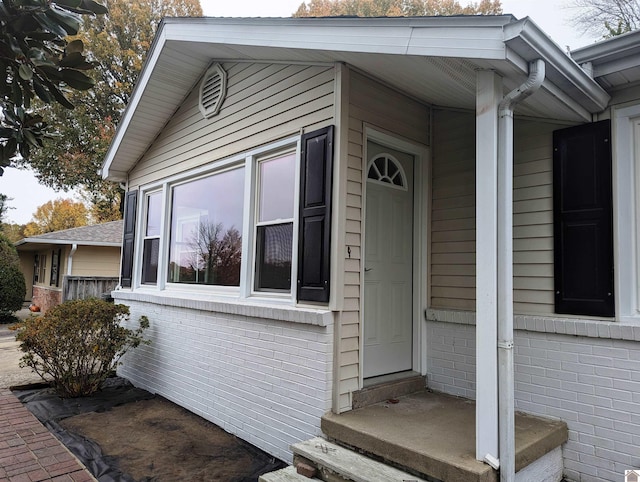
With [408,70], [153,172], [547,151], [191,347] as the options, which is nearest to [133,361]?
[191,347]

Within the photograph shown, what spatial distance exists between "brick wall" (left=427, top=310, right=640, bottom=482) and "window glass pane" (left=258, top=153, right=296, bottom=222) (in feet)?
7.10

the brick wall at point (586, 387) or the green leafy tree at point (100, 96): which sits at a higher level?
the green leafy tree at point (100, 96)

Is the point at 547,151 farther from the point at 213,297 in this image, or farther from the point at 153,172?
the point at 153,172

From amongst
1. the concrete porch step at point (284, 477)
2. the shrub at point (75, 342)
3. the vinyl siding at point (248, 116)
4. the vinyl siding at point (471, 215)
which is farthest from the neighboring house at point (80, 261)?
the vinyl siding at point (471, 215)

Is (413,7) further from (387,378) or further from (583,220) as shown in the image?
(387,378)

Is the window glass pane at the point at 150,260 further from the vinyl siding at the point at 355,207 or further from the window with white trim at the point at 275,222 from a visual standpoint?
the vinyl siding at the point at 355,207

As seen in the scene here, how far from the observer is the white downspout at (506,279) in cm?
236

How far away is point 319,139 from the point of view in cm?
350

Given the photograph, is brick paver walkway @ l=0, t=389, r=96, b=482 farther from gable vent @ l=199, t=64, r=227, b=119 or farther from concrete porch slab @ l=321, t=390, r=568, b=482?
gable vent @ l=199, t=64, r=227, b=119

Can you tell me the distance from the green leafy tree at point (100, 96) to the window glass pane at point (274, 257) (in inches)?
583

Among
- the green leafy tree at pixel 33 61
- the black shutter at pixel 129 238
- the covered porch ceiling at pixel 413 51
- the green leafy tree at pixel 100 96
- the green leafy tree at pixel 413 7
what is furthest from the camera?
the green leafy tree at pixel 413 7

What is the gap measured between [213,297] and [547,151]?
3.47 meters

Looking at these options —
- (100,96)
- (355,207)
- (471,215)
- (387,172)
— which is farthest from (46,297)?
(471,215)

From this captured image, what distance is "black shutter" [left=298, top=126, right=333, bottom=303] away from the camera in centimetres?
335
